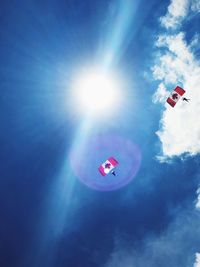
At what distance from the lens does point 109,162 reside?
42.3m

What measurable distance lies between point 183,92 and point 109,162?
14689mm

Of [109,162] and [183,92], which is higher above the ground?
[109,162]

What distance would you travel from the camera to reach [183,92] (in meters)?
35.2

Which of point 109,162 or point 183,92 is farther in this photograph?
point 109,162
